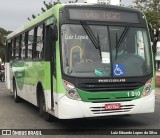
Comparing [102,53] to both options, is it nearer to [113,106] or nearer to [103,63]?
[103,63]

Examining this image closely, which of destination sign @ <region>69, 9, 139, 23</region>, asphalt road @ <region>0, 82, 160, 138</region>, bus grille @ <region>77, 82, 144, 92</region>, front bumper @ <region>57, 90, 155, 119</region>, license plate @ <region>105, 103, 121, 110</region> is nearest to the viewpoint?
front bumper @ <region>57, 90, 155, 119</region>

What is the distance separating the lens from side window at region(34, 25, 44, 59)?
11.3 metres

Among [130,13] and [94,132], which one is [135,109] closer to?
[94,132]

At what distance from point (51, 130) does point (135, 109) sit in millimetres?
2061

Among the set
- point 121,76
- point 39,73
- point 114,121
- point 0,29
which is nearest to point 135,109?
point 121,76

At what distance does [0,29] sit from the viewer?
118062mm

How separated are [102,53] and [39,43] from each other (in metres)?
2.65

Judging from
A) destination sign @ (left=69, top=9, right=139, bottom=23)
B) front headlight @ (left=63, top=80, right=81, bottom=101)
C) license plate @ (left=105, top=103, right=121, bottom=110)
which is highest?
destination sign @ (left=69, top=9, right=139, bottom=23)

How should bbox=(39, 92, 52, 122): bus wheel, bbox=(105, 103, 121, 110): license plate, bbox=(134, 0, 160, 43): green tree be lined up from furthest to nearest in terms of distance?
Result: bbox=(134, 0, 160, 43): green tree
bbox=(39, 92, 52, 122): bus wheel
bbox=(105, 103, 121, 110): license plate

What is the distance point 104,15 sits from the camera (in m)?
9.98

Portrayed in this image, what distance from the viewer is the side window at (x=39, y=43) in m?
11.3

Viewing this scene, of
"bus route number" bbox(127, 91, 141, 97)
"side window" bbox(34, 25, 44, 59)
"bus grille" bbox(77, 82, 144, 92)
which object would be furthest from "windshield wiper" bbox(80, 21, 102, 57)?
"side window" bbox(34, 25, 44, 59)

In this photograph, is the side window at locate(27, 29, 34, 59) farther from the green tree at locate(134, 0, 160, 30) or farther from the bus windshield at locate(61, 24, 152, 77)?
the green tree at locate(134, 0, 160, 30)

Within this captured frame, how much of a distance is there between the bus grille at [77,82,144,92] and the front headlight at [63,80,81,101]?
0.48ft
